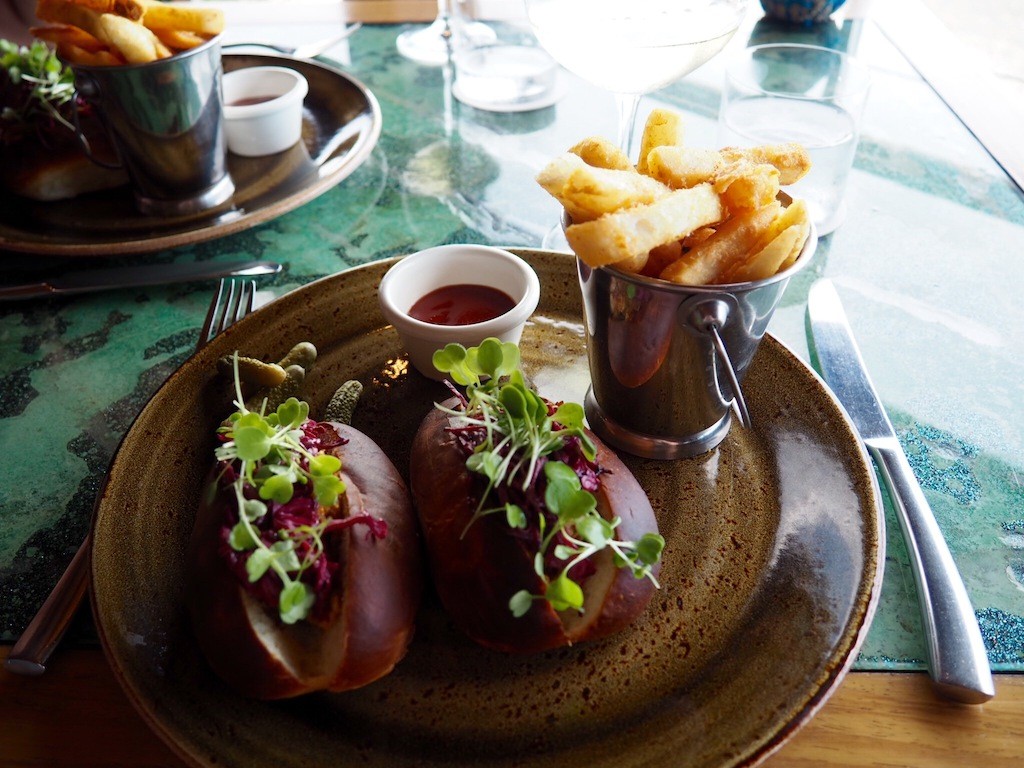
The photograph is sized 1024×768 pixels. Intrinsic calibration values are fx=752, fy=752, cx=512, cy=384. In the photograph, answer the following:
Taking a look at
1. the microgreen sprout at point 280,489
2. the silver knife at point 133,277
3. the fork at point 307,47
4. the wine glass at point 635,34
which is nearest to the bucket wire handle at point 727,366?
the microgreen sprout at point 280,489

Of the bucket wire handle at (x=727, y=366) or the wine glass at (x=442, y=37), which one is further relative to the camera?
the wine glass at (x=442, y=37)

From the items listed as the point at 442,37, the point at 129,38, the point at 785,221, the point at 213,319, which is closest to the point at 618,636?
the point at 785,221

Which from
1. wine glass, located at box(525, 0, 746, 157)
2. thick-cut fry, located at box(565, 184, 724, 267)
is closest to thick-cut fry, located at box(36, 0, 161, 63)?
wine glass, located at box(525, 0, 746, 157)

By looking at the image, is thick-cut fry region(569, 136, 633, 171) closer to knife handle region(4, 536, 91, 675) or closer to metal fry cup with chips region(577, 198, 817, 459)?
metal fry cup with chips region(577, 198, 817, 459)

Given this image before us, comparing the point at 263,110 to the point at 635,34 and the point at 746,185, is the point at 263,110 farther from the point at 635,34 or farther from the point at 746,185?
the point at 746,185

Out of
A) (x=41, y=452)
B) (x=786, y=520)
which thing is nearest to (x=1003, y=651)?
(x=786, y=520)

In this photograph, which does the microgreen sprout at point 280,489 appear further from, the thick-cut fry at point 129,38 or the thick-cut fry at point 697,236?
the thick-cut fry at point 129,38
